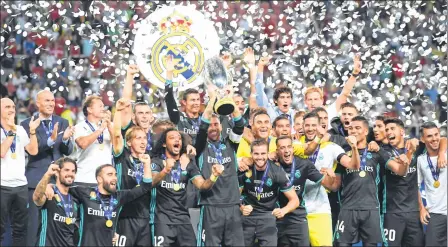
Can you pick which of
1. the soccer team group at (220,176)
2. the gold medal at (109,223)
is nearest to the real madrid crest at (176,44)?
the soccer team group at (220,176)

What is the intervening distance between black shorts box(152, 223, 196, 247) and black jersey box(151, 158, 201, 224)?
0.14ft

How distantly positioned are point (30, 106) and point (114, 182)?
150 inches

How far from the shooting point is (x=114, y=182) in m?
9.30

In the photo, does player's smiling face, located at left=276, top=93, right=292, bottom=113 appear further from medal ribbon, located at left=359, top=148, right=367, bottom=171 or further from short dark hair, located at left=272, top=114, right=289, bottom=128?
medal ribbon, located at left=359, top=148, right=367, bottom=171

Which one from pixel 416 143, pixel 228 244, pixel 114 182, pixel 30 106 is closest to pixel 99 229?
pixel 114 182

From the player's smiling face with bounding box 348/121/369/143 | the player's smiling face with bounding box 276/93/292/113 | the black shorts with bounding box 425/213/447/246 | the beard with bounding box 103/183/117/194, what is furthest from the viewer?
the player's smiling face with bounding box 276/93/292/113

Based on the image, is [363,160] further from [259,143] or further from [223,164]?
[223,164]

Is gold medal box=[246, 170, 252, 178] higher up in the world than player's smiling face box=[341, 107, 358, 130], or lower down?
lower down

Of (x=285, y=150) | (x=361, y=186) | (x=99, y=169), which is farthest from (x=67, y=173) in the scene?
(x=361, y=186)

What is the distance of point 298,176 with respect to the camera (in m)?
9.91

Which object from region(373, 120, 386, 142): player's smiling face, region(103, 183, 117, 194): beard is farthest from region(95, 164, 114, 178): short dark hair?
region(373, 120, 386, 142): player's smiling face

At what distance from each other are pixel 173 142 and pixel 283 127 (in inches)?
42.2

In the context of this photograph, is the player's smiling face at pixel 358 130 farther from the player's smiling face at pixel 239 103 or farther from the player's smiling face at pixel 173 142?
the player's smiling face at pixel 173 142

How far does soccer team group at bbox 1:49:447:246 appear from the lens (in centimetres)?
941
